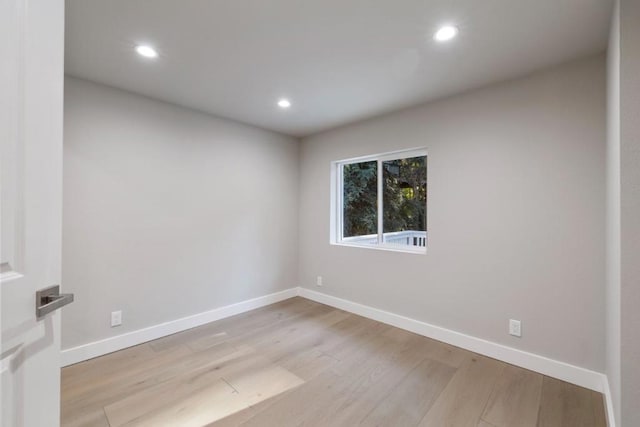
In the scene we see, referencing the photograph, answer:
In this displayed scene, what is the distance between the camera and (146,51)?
203 centimetres

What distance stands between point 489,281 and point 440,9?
2132 mm

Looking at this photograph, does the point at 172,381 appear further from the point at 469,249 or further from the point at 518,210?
the point at 518,210

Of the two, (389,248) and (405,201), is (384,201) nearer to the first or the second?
(405,201)

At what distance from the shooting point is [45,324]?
31.7 inches

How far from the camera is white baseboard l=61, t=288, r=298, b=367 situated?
2.36 metres

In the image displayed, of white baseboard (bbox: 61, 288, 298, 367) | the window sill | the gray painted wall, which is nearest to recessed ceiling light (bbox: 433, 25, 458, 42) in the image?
the gray painted wall

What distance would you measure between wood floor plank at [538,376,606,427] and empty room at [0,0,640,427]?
0.02 meters

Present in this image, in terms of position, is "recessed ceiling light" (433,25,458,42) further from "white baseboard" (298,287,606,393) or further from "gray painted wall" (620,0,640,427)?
"white baseboard" (298,287,606,393)

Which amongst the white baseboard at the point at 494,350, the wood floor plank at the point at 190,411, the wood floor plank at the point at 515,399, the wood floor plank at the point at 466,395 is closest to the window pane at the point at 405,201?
the white baseboard at the point at 494,350

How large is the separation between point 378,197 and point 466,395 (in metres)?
2.14

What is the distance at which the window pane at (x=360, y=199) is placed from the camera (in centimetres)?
360

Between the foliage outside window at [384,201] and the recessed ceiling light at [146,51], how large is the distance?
7.88 ft

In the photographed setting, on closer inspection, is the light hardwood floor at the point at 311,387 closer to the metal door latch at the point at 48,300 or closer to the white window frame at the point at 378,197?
the white window frame at the point at 378,197

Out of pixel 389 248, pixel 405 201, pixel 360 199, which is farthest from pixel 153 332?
pixel 405 201
